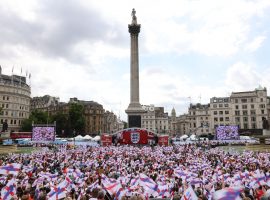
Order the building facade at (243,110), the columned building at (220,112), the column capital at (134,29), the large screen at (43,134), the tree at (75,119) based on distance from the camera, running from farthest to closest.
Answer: the columned building at (220,112)
the building facade at (243,110)
the tree at (75,119)
the column capital at (134,29)
the large screen at (43,134)

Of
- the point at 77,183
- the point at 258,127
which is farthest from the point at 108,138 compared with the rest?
the point at 258,127

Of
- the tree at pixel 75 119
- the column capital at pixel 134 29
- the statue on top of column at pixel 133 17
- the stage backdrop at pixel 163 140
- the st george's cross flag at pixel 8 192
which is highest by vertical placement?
the statue on top of column at pixel 133 17

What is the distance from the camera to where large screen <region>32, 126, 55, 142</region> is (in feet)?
194

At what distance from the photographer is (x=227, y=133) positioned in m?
62.5

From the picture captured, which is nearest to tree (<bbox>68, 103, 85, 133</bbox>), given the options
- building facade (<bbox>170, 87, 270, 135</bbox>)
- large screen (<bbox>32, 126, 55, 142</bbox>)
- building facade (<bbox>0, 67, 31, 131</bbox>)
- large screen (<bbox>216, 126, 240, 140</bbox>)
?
building facade (<bbox>0, 67, 31, 131</bbox>)

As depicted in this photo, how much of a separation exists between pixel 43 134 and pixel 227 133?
39047mm

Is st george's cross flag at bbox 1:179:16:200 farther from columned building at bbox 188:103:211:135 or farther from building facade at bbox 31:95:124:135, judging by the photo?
building facade at bbox 31:95:124:135

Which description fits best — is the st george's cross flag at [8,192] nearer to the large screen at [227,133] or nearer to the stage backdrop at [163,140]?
the large screen at [227,133]

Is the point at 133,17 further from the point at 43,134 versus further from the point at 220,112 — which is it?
the point at 220,112

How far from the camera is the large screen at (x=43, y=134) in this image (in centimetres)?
5900

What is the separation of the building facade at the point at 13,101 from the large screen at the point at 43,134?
67.4 metres

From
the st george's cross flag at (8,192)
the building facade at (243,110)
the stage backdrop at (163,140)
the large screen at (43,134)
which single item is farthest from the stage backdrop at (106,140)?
the building facade at (243,110)

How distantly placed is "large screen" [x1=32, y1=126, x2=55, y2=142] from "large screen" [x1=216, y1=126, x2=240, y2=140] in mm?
35072

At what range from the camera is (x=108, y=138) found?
70875mm
